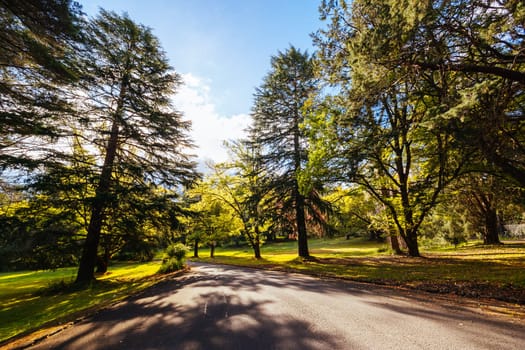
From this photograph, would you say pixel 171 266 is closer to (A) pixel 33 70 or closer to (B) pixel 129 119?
(B) pixel 129 119

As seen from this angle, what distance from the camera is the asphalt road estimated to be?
3236 mm

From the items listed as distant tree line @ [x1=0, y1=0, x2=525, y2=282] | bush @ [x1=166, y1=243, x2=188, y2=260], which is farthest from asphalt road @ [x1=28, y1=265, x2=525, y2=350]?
bush @ [x1=166, y1=243, x2=188, y2=260]

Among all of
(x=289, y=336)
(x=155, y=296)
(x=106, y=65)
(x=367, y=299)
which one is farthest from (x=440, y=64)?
(x=106, y=65)

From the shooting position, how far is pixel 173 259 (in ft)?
48.5

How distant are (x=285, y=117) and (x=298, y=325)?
48.5ft

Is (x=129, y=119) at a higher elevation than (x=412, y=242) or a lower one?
higher

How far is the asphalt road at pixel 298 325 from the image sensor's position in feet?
10.6

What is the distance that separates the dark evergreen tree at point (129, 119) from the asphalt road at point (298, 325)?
6.18 m

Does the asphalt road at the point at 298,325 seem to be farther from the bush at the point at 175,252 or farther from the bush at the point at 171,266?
the bush at the point at 175,252

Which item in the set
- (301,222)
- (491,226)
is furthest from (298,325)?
(491,226)

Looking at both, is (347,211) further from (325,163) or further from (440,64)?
(440,64)

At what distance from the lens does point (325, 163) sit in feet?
36.0

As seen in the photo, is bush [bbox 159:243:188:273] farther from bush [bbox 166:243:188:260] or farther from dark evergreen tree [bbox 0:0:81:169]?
dark evergreen tree [bbox 0:0:81:169]

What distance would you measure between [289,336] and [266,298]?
8.10 feet
